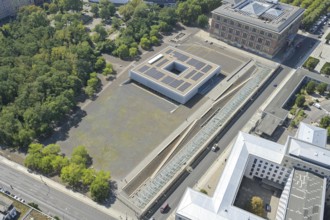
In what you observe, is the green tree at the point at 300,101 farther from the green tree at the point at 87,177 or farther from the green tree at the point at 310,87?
the green tree at the point at 87,177

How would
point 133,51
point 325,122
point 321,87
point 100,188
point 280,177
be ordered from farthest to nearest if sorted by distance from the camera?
point 133,51 → point 321,87 → point 325,122 → point 280,177 → point 100,188

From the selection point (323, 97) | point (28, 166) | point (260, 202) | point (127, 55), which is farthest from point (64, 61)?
point (323, 97)

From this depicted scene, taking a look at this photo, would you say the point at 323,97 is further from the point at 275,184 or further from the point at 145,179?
the point at 145,179

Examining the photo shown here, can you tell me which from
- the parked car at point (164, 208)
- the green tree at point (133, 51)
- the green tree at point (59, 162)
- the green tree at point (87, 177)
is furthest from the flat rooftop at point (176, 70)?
the green tree at point (59, 162)

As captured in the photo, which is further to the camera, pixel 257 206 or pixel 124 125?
pixel 124 125

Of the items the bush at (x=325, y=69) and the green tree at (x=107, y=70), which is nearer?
the green tree at (x=107, y=70)

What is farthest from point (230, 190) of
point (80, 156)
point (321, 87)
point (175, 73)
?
point (321, 87)

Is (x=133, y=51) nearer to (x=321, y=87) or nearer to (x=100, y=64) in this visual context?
(x=100, y=64)
